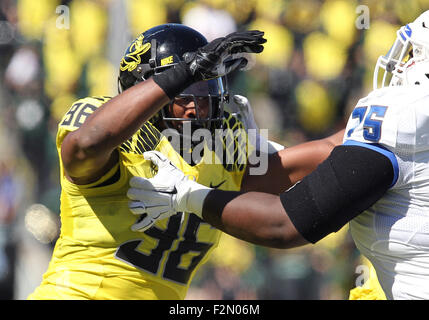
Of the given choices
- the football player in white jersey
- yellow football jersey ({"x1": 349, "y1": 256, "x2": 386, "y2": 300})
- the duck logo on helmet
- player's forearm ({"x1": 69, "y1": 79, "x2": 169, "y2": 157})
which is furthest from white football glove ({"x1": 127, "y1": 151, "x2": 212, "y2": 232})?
yellow football jersey ({"x1": 349, "y1": 256, "x2": 386, "y2": 300})

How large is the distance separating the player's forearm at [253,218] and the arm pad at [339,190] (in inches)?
1.4

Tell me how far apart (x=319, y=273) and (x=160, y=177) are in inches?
97.7

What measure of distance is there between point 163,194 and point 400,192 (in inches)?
28.4

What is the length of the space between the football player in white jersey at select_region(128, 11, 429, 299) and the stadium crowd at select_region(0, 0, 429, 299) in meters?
2.22

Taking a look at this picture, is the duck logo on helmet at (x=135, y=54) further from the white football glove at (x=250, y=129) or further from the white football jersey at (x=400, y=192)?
the white football jersey at (x=400, y=192)

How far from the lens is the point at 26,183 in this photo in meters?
4.15

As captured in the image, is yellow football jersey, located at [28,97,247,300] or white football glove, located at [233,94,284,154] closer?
yellow football jersey, located at [28,97,247,300]

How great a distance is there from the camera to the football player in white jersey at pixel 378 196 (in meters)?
1.76

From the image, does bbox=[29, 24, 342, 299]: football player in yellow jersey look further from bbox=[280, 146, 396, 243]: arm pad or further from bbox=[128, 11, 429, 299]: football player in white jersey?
bbox=[280, 146, 396, 243]: arm pad

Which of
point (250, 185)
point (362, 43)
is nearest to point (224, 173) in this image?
point (250, 185)

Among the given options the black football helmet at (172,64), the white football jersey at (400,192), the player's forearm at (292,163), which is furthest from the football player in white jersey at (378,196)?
the player's forearm at (292,163)

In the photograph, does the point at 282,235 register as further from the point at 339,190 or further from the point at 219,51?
the point at 219,51

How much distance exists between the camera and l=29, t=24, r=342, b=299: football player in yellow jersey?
78.2 inches

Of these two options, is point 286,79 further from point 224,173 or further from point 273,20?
point 224,173
